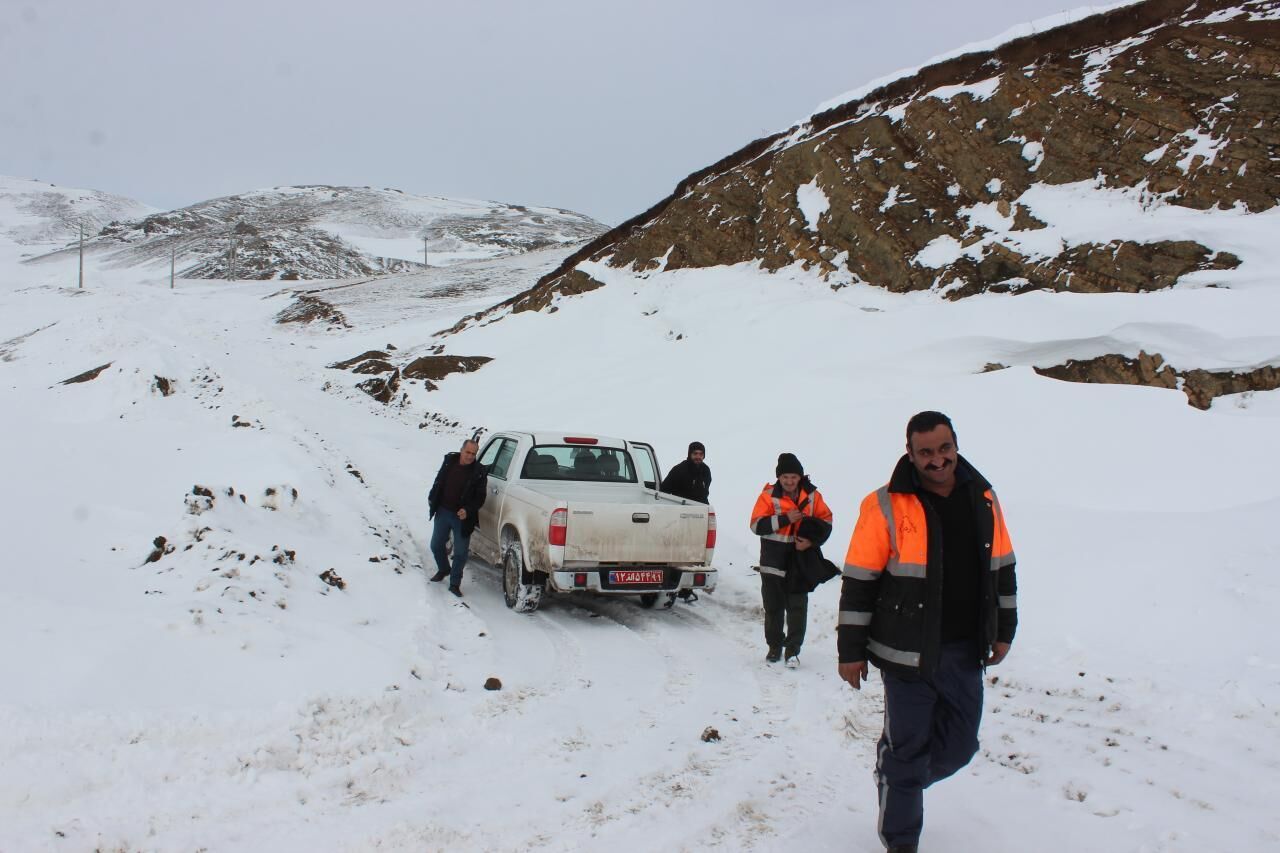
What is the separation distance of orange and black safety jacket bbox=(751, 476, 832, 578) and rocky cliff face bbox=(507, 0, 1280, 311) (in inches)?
411

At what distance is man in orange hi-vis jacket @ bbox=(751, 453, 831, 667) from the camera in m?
6.46

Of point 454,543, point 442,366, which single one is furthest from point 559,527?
point 442,366

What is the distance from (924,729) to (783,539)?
3209 millimetres

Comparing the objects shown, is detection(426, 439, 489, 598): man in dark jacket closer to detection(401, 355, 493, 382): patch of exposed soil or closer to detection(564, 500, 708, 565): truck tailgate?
detection(564, 500, 708, 565): truck tailgate

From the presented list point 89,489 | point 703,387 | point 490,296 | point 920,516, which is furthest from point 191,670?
point 490,296

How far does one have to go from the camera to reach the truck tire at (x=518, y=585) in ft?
25.5

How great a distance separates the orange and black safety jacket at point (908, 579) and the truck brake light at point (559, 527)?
13.5 feet

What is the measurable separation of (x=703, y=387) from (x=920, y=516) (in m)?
14.3

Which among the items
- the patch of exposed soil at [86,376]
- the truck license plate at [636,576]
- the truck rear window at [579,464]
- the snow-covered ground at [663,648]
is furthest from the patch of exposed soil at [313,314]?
the truck license plate at [636,576]

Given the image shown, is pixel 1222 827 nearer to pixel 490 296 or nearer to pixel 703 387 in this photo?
pixel 703 387

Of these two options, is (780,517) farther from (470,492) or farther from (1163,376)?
(1163,376)

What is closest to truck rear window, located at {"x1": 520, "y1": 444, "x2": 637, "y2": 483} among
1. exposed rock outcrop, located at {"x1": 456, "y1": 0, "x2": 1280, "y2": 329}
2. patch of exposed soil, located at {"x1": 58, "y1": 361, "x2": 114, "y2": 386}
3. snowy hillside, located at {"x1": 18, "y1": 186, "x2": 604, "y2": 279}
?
exposed rock outcrop, located at {"x1": 456, "y1": 0, "x2": 1280, "y2": 329}

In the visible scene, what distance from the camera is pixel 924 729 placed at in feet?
11.1

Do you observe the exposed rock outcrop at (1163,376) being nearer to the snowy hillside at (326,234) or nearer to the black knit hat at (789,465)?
the black knit hat at (789,465)
